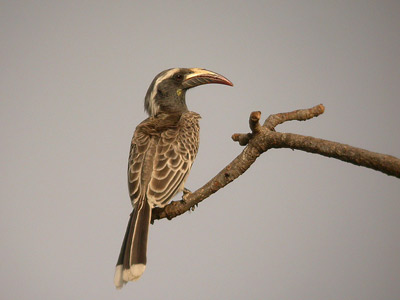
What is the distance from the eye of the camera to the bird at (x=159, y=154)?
117 inches

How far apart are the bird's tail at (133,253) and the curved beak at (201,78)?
5.75 feet

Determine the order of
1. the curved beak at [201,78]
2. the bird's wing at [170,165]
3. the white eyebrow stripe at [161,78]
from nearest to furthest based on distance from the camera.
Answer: the bird's wing at [170,165], the curved beak at [201,78], the white eyebrow stripe at [161,78]

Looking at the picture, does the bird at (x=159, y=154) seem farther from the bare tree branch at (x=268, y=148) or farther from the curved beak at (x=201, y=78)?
the bare tree branch at (x=268, y=148)

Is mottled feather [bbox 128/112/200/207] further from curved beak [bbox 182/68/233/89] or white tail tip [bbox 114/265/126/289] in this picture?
white tail tip [bbox 114/265/126/289]

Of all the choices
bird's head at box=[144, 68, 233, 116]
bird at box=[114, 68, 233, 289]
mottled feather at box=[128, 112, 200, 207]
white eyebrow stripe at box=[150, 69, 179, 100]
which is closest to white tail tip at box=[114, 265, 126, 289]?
bird at box=[114, 68, 233, 289]

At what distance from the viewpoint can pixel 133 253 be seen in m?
2.95

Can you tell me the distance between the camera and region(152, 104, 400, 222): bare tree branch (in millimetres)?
2371

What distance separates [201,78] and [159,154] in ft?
3.74

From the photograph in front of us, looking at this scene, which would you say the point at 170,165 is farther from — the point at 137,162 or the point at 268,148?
the point at 268,148

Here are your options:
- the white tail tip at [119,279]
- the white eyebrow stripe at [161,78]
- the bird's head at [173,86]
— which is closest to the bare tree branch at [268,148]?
the white tail tip at [119,279]

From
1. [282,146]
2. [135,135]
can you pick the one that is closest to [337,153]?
[282,146]

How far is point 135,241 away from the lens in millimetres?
2994

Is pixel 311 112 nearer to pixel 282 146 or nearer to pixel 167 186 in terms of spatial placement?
pixel 282 146

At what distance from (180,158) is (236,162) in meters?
0.68
